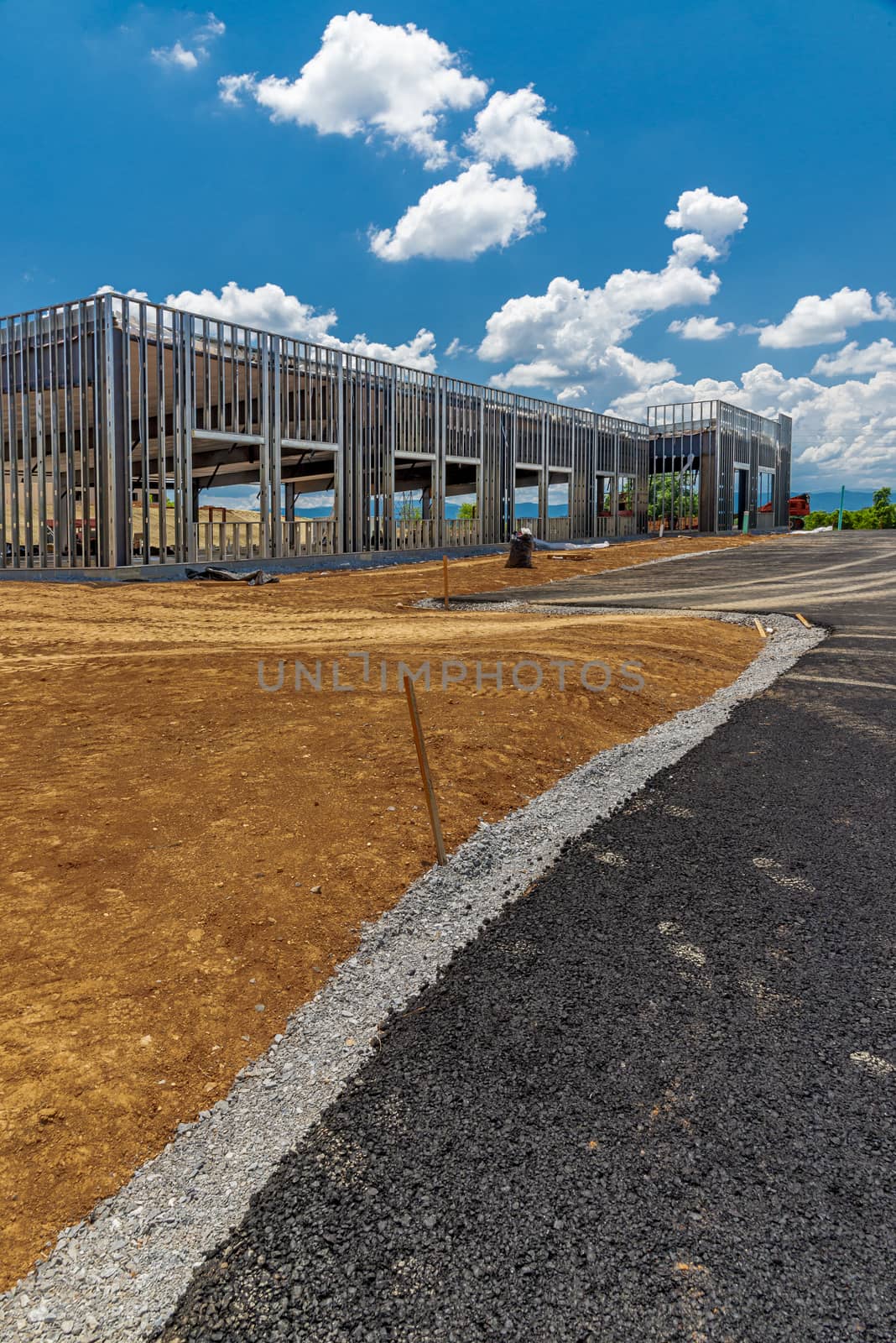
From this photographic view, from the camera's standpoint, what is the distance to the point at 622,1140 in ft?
7.39

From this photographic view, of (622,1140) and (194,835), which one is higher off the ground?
(194,835)

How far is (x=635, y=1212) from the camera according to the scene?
2014 mm

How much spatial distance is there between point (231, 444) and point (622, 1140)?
25113 millimetres

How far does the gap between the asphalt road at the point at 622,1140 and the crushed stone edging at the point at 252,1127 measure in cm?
9

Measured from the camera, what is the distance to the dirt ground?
255 cm

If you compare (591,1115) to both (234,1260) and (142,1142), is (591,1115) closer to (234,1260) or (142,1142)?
(234,1260)

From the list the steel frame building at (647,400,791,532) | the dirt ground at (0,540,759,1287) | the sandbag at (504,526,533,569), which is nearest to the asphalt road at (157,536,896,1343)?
the dirt ground at (0,540,759,1287)

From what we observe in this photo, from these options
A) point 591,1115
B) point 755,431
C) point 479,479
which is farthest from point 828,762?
point 755,431

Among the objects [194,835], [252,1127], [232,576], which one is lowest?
[252,1127]

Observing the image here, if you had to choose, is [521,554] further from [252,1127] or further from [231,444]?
[252,1127]

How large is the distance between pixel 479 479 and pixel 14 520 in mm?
18080

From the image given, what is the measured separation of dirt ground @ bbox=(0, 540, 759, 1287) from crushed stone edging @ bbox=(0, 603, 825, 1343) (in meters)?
0.08

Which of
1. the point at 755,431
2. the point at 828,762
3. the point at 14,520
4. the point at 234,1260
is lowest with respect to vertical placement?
the point at 234,1260

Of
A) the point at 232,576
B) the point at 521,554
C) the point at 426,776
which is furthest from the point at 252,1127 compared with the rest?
the point at 521,554
